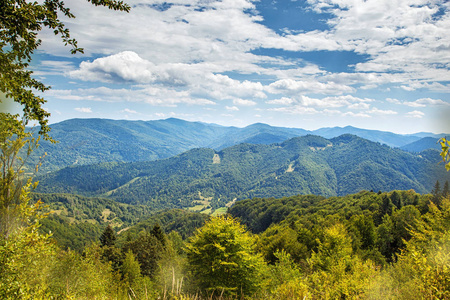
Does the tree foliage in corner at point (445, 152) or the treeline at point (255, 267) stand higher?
the tree foliage in corner at point (445, 152)

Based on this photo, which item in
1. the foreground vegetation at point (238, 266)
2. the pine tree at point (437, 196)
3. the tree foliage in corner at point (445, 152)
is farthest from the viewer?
the pine tree at point (437, 196)

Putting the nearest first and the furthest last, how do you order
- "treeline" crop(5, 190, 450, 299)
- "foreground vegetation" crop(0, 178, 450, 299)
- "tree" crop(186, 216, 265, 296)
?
1. "foreground vegetation" crop(0, 178, 450, 299)
2. "treeline" crop(5, 190, 450, 299)
3. "tree" crop(186, 216, 265, 296)

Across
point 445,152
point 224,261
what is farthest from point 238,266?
point 445,152

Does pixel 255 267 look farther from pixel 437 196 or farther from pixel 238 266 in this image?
pixel 437 196

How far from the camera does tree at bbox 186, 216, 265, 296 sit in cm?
1612

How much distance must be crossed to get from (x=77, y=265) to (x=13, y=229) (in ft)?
71.6

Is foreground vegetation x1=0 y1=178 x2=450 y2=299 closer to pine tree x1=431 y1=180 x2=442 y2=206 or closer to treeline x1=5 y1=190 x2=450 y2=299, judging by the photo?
treeline x1=5 y1=190 x2=450 y2=299

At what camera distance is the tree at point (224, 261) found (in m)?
16.1

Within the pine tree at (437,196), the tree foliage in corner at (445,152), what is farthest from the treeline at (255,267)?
the pine tree at (437,196)

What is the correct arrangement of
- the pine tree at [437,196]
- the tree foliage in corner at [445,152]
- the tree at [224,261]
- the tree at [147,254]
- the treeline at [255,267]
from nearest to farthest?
1. the tree foliage in corner at [445,152]
2. the treeline at [255,267]
3. the tree at [224,261]
4. the tree at [147,254]
5. the pine tree at [437,196]

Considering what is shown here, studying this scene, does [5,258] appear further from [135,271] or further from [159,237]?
[159,237]

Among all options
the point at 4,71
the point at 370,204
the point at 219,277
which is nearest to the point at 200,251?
the point at 219,277

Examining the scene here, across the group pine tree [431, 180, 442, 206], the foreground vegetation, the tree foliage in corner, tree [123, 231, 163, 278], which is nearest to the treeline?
the foreground vegetation

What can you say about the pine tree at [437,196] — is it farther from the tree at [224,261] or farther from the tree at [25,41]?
the tree at [25,41]
